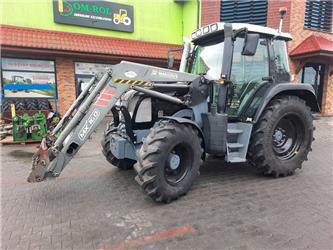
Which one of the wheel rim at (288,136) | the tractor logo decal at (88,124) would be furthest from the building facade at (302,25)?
the tractor logo decal at (88,124)

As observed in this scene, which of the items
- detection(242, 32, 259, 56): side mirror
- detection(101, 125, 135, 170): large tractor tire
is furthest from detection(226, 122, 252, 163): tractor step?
detection(101, 125, 135, 170): large tractor tire

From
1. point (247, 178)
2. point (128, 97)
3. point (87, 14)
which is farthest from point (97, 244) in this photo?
point (87, 14)

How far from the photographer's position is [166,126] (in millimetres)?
3418

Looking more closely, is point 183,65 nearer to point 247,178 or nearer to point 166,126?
point 166,126

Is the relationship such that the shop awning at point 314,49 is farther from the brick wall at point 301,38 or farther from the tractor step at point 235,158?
the tractor step at point 235,158

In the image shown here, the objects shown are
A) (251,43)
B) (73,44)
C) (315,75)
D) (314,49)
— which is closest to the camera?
(251,43)

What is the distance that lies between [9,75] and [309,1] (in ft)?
44.3

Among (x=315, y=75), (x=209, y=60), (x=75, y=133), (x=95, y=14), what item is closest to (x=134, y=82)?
(x=75, y=133)

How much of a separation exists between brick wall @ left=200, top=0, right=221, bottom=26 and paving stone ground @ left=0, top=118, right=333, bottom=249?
9.78m

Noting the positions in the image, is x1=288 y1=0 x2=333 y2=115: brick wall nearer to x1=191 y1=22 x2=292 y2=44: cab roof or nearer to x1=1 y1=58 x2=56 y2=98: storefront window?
x1=191 y1=22 x2=292 y2=44: cab roof

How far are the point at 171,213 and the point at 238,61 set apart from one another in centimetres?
276

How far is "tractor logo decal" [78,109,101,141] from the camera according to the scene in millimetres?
3306

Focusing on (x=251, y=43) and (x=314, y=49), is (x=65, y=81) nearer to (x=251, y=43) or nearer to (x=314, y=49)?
(x=251, y=43)

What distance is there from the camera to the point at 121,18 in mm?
11633
